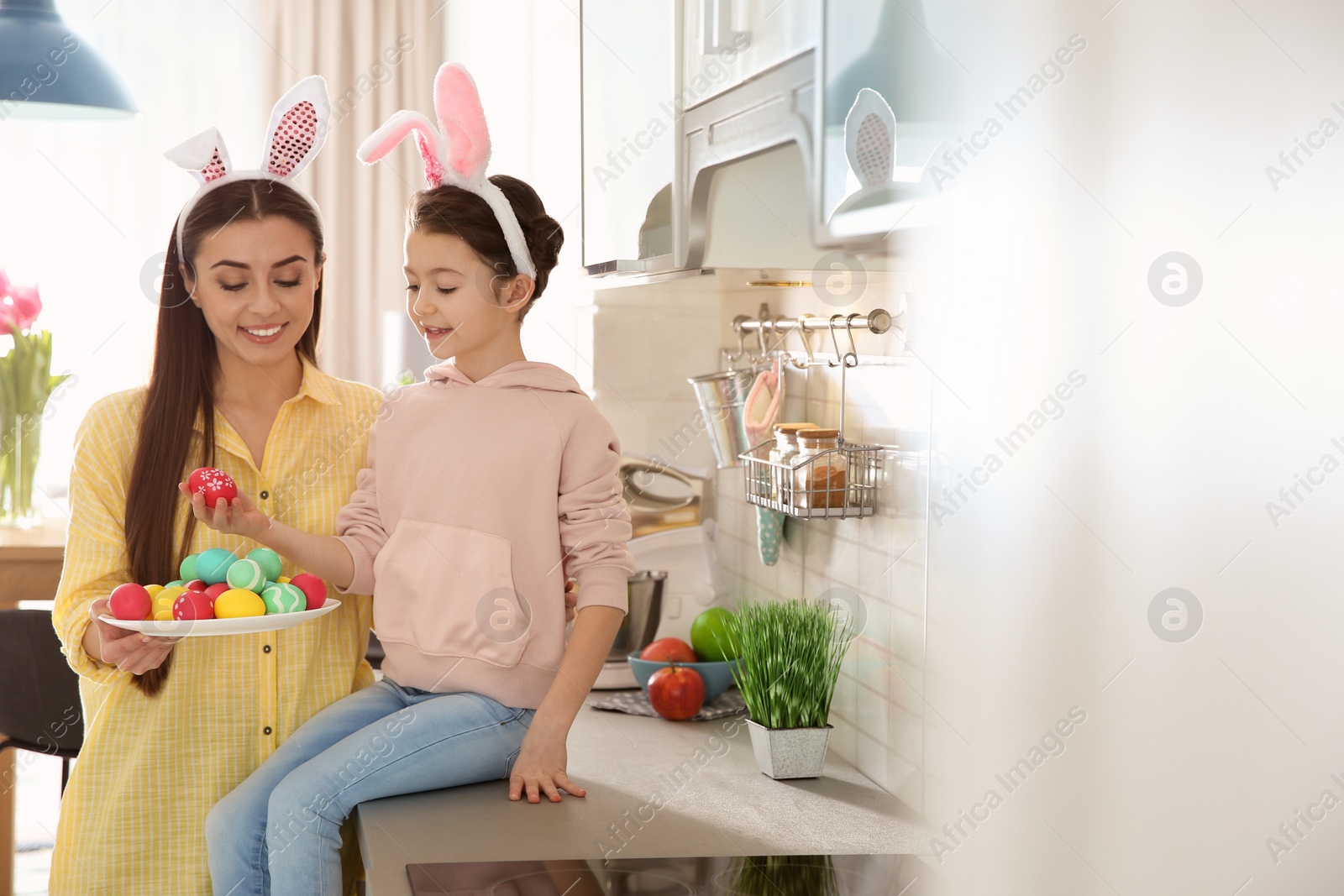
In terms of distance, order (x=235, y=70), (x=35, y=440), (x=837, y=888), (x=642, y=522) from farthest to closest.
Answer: (x=235, y=70) < (x=35, y=440) < (x=642, y=522) < (x=837, y=888)

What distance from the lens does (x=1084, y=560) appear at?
239mm

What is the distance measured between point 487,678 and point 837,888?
422mm

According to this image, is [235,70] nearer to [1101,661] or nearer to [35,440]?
[35,440]

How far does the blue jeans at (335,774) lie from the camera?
1.03 meters

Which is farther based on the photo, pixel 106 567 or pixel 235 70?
pixel 235 70

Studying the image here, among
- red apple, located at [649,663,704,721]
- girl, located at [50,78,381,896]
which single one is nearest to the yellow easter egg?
girl, located at [50,78,381,896]

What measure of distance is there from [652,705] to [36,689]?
40.9 inches

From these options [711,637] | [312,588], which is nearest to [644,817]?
[312,588]

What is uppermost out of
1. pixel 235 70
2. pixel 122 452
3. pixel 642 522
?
pixel 235 70

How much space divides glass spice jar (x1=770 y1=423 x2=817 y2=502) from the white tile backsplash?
0.08 meters

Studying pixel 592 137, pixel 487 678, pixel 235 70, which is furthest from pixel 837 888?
pixel 235 70

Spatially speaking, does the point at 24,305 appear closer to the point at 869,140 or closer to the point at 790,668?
the point at 790,668

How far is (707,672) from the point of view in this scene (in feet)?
5.36

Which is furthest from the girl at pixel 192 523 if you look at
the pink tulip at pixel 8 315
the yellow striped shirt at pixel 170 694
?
the pink tulip at pixel 8 315
